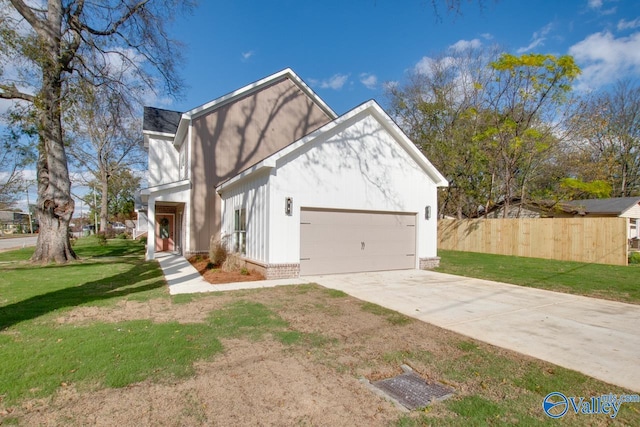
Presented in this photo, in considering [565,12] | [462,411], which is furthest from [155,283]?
[565,12]

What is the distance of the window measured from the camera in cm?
1189

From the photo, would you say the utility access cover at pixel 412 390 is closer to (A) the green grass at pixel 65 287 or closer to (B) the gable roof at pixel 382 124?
(A) the green grass at pixel 65 287

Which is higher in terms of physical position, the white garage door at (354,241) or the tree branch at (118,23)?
the tree branch at (118,23)

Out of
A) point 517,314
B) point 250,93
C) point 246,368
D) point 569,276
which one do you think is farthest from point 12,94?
point 569,276

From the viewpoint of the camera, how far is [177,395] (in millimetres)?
3133

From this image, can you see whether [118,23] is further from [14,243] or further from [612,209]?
[612,209]

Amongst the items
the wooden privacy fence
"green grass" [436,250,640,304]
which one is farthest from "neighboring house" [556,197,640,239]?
"green grass" [436,250,640,304]

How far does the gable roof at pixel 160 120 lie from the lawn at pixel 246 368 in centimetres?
1326

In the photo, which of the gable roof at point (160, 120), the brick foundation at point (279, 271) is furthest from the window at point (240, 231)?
the gable roof at point (160, 120)

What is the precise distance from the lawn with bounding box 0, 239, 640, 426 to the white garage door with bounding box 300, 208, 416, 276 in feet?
13.2

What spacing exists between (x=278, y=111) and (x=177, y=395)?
47.5 ft

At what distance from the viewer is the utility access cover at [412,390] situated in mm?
3125

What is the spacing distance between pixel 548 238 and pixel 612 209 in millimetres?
11130

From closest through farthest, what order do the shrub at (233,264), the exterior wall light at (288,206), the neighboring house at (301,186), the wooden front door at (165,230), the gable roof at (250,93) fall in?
the exterior wall light at (288,206), the neighboring house at (301,186), the shrub at (233,264), the gable roof at (250,93), the wooden front door at (165,230)
